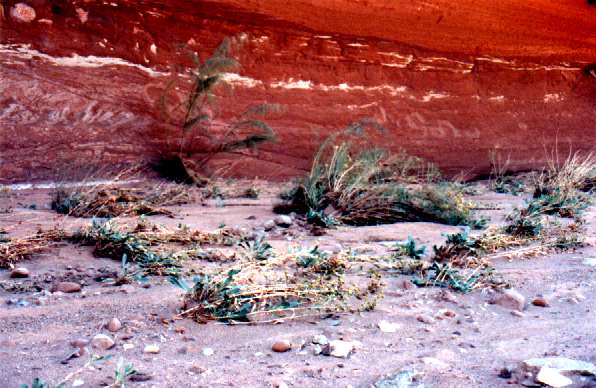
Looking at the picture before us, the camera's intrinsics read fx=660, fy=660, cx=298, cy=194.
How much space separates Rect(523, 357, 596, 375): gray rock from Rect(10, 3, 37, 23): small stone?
6.94 metres

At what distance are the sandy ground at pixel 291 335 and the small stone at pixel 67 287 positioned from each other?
49 mm

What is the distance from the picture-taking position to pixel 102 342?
2.06 meters

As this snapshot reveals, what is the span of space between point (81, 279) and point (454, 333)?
1.60 meters

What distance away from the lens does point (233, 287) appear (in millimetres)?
2422

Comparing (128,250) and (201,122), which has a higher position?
(128,250)

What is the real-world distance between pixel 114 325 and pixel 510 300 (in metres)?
1.58

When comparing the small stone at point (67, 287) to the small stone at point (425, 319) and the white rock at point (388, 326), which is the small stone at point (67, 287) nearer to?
the white rock at point (388, 326)

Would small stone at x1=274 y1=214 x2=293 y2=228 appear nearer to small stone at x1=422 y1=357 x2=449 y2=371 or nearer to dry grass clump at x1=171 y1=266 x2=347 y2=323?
dry grass clump at x1=171 y1=266 x2=347 y2=323

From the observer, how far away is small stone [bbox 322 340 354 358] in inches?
81.6

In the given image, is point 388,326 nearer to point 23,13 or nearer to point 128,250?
point 128,250

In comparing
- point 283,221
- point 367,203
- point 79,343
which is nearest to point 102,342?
point 79,343

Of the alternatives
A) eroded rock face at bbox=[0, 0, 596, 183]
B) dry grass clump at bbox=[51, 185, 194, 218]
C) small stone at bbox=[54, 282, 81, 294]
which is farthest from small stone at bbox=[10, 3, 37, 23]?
small stone at bbox=[54, 282, 81, 294]

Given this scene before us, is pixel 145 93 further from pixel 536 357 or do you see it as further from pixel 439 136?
pixel 536 357

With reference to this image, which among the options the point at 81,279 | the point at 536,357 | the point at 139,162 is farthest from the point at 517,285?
the point at 139,162
